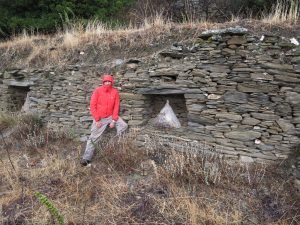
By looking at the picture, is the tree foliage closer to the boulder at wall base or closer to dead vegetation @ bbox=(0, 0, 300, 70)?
dead vegetation @ bbox=(0, 0, 300, 70)

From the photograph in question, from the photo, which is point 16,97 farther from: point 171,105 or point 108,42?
point 171,105

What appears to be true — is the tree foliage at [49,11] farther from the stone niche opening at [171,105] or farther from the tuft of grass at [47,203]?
the tuft of grass at [47,203]

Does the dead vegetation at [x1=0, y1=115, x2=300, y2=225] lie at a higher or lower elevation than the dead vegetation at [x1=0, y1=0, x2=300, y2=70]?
lower

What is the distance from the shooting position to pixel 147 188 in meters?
4.42

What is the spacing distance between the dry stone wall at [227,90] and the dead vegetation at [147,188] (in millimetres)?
334

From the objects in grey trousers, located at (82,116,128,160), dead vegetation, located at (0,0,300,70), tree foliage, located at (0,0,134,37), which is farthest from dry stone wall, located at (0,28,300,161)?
tree foliage, located at (0,0,134,37)

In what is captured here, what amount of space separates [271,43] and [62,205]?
3.80 m

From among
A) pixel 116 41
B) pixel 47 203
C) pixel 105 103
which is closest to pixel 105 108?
pixel 105 103

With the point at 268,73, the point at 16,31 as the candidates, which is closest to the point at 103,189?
the point at 268,73

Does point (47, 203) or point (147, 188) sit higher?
point (47, 203)

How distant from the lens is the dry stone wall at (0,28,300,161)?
4.60m

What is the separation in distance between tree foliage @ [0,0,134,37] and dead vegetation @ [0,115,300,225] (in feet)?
16.4

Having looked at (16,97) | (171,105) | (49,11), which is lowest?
(16,97)

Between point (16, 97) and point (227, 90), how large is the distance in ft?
18.7
